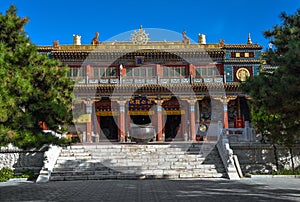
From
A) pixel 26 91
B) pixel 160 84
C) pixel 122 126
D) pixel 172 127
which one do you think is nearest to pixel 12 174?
pixel 26 91

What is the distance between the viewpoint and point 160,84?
25719 mm

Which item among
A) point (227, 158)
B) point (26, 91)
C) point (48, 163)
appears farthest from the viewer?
point (227, 158)

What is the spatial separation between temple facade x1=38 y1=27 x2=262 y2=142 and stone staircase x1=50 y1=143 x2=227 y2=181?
948 cm

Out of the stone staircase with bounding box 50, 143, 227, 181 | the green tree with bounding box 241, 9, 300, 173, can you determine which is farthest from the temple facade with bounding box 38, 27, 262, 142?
the green tree with bounding box 241, 9, 300, 173

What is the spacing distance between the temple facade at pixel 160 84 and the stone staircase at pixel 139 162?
31.1ft

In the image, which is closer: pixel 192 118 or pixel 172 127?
pixel 192 118

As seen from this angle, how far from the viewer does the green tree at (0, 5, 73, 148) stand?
787 centimetres

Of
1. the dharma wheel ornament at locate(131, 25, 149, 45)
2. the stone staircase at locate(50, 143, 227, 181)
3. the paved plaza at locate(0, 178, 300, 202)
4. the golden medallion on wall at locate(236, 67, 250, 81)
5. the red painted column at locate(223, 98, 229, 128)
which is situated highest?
the dharma wheel ornament at locate(131, 25, 149, 45)

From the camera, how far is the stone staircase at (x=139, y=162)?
43.6ft

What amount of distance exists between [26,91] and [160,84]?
1798cm

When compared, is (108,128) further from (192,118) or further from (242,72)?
(242,72)

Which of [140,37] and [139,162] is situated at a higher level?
[140,37]

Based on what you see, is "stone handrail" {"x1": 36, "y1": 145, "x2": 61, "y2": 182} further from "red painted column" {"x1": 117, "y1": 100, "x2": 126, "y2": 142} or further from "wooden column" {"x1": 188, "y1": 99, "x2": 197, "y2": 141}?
"wooden column" {"x1": 188, "y1": 99, "x2": 197, "y2": 141}

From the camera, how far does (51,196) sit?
8859 millimetres
